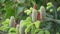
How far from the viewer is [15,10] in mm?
1513

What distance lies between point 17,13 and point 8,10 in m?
0.11

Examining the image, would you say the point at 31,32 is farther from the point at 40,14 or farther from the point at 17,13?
the point at 17,13

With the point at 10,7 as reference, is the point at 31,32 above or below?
below

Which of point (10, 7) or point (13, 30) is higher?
point (10, 7)

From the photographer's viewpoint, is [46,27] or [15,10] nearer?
[46,27]

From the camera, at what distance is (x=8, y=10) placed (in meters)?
1.54

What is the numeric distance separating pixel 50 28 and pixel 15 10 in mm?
630

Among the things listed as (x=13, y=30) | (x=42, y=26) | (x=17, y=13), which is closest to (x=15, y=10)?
(x=17, y=13)

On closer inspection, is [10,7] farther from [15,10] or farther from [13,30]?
[13,30]

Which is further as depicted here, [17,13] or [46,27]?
[17,13]

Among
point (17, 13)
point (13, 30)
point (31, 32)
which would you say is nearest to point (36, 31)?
point (31, 32)

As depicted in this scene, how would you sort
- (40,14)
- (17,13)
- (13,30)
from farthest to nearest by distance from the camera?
1. (17,13)
2. (13,30)
3. (40,14)

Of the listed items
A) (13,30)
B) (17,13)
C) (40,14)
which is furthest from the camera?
(17,13)

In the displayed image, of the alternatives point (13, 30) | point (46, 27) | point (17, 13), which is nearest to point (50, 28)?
point (46, 27)
